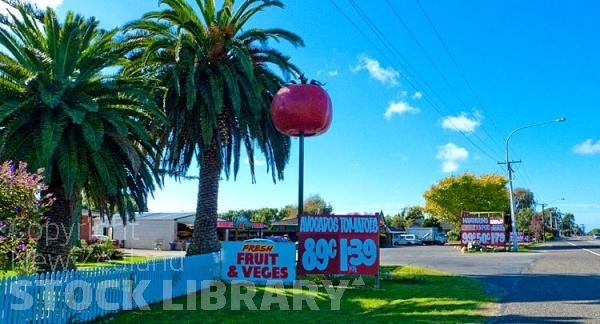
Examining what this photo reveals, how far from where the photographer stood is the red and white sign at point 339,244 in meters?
16.0

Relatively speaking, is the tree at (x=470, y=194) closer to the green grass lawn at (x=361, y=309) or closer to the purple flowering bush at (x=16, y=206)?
the green grass lawn at (x=361, y=309)

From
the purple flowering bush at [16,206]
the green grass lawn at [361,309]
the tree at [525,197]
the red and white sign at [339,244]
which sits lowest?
the green grass lawn at [361,309]

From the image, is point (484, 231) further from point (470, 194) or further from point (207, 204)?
point (207, 204)

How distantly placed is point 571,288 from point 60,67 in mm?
14467

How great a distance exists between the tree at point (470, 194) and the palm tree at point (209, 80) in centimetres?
4990

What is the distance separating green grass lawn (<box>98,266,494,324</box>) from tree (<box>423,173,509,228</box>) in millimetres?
51184

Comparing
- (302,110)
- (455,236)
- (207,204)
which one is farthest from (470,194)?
(302,110)

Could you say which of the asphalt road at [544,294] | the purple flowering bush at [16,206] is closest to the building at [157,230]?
the asphalt road at [544,294]

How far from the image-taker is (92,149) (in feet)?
37.9

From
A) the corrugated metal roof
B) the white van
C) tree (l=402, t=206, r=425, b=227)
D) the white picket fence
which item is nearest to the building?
the corrugated metal roof

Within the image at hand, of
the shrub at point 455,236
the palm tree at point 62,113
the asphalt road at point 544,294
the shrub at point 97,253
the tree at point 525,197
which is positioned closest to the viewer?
the asphalt road at point 544,294

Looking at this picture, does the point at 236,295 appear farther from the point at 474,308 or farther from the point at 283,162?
the point at 283,162

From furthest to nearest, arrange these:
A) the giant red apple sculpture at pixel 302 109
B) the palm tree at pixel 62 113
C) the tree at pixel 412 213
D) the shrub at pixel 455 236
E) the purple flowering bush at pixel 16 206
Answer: the tree at pixel 412 213 < the shrub at pixel 455 236 < the giant red apple sculpture at pixel 302 109 < the palm tree at pixel 62 113 < the purple flowering bush at pixel 16 206

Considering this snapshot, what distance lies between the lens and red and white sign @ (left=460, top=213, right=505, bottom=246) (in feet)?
133
